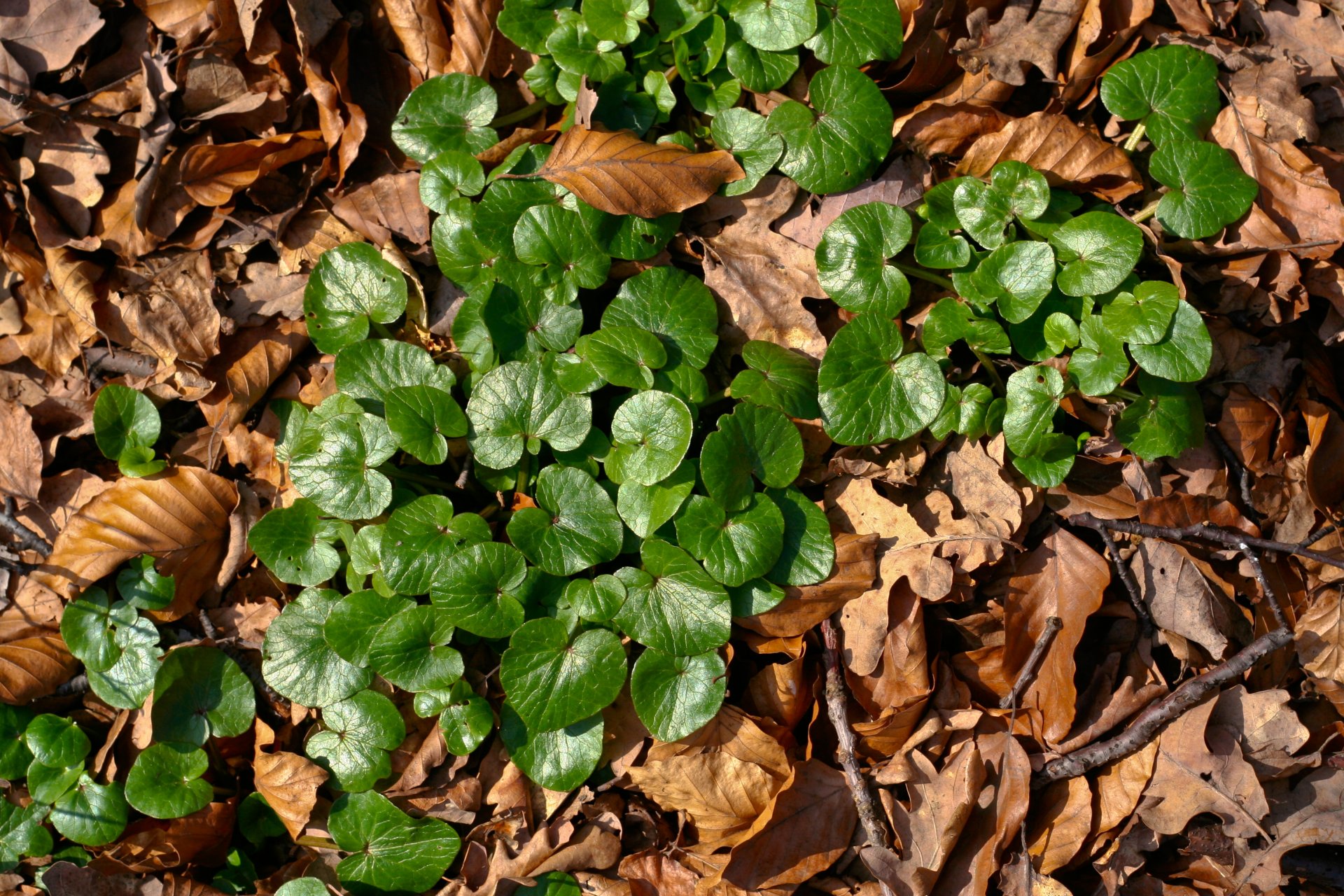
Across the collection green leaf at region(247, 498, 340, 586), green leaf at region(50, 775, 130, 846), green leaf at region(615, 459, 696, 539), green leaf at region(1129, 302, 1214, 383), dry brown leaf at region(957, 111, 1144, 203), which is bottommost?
green leaf at region(50, 775, 130, 846)

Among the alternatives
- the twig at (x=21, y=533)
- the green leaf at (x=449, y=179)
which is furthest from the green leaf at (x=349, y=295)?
the twig at (x=21, y=533)

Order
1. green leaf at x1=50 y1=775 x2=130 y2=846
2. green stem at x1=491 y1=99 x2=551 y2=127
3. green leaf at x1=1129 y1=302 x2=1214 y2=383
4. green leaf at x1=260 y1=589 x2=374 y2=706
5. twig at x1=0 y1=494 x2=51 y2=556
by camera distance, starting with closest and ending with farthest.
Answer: green leaf at x1=1129 y1=302 x2=1214 y2=383, green leaf at x1=260 y1=589 x2=374 y2=706, green leaf at x1=50 y1=775 x2=130 y2=846, green stem at x1=491 y1=99 x2=551 y2=127, twig at x1=0 y1=494 x2=51 y2=556

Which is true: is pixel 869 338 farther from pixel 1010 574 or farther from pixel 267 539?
pixel 267 539

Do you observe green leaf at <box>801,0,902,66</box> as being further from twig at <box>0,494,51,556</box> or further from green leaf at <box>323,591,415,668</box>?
twig at <box>0,494,51,556</box>

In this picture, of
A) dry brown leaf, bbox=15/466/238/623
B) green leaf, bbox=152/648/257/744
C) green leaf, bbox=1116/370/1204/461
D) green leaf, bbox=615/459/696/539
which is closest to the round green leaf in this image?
green leaf, bbox=615/459/696/539

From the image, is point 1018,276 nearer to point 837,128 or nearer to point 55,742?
point 837,128

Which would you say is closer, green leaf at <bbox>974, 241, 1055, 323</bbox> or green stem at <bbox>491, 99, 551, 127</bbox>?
green leaf at <bbox>974, 241, 1055, 323</bbox>

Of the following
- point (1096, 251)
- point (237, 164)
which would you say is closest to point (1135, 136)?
point (1096, 251)
